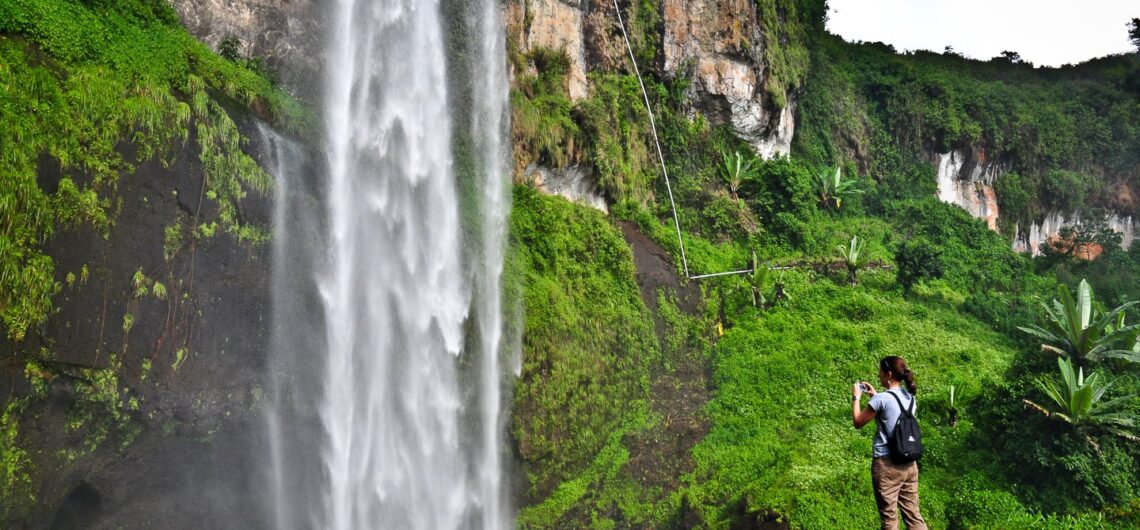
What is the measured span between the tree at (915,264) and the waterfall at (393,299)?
12.2 m

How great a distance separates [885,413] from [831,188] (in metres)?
22.2

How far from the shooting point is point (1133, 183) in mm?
31547

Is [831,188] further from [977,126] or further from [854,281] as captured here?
[977,126]

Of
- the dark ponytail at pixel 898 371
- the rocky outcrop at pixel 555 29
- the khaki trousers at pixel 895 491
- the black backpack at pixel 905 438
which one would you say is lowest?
the khaki trousers at pixel 895 491

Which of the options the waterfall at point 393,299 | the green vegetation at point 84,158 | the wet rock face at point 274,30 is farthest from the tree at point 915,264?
the green vegetation at point 84,158

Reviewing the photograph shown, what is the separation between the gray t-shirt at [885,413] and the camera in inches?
167

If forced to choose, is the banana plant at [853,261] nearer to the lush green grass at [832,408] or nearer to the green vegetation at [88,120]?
the lush green grass at [832,408]

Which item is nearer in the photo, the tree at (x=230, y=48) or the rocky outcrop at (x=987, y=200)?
the tree at (x=230, y=48)

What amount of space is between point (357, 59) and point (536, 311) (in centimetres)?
559

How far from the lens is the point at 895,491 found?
4.32 m

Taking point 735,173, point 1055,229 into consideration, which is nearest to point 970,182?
point 1055,229

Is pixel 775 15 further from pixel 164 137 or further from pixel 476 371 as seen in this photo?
pixel 164 137

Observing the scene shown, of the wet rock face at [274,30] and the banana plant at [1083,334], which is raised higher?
the wet rock face at [274,30]

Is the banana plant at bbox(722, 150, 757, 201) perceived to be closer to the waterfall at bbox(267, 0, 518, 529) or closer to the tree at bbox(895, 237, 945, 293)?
the tree at bbox(895, 237, 945, 293)
